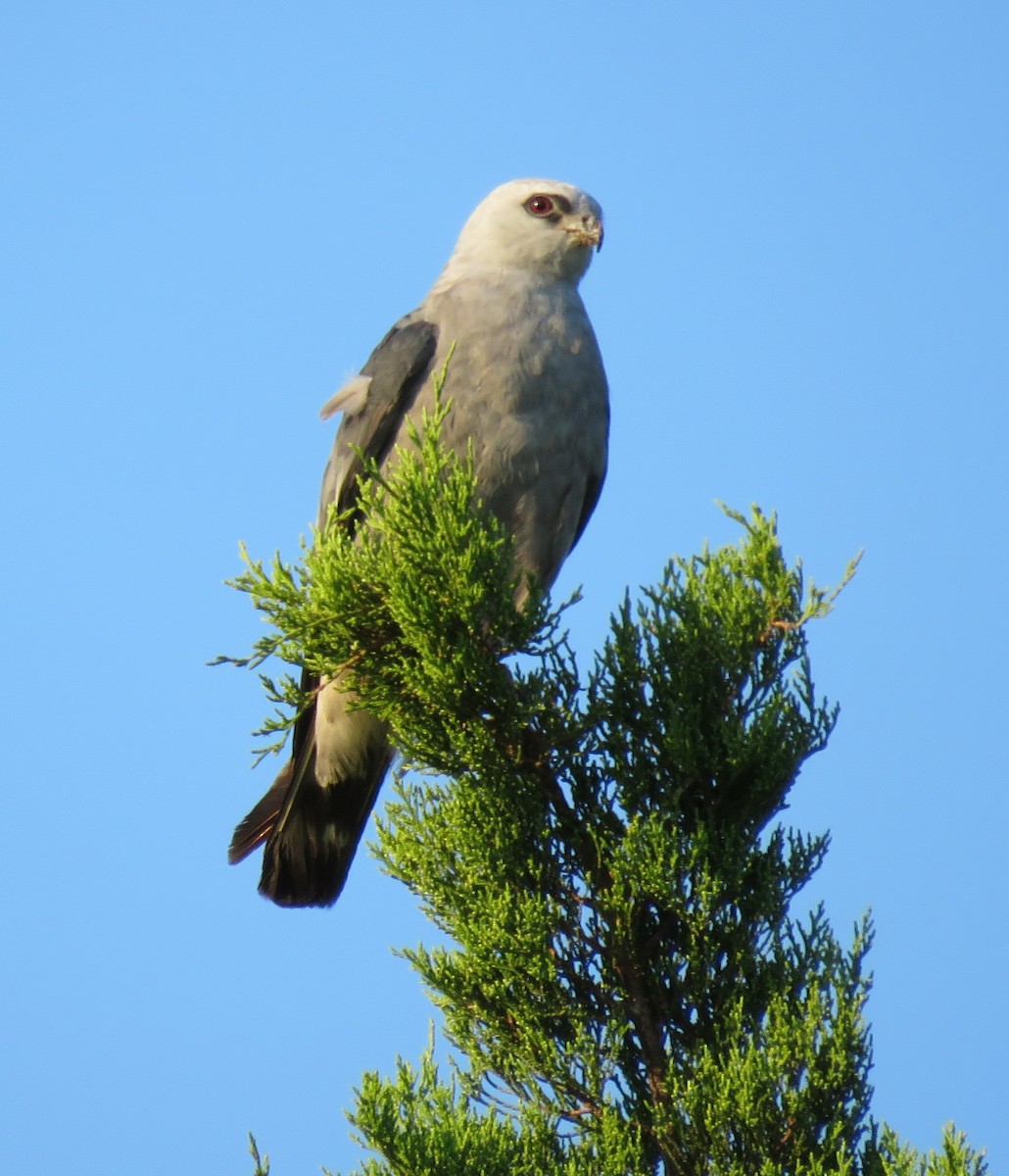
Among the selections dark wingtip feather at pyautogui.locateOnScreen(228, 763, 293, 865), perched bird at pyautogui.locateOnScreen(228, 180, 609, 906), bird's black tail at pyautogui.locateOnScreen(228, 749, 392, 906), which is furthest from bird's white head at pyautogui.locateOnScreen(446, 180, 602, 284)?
dark wingtip feather at pyautogui.locateOnScreen(228, 763, 293, 865)

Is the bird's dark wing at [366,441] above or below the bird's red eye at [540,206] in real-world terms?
below

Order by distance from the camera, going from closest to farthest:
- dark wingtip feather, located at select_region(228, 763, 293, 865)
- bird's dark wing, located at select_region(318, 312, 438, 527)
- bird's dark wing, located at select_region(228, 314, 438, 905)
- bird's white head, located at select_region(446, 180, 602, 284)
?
dark wingtip feather, located at select_region(228, 763, 293, 865) → bird's dark wing, located at select_region(228, 314, 438, 905) → bird's dark wing, located at select_region(318, 312, 438, 527) → bird's white head, located at select_region(446, 180, 602, 284)

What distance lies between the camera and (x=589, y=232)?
219 inches

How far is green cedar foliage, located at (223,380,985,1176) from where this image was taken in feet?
9.66

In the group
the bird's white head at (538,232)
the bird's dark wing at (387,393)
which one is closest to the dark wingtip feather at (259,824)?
the bird's dark wing at (387,393)

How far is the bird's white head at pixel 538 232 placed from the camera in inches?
218

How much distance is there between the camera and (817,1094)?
9.58 ft

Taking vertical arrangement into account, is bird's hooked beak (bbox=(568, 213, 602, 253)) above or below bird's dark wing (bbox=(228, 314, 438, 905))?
above

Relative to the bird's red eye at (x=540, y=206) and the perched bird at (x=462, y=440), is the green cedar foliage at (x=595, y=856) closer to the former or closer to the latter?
the perched bird at (x=462, y=440)

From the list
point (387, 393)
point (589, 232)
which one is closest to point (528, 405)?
point (387, 393)

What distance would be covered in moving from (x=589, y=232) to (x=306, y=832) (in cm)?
258

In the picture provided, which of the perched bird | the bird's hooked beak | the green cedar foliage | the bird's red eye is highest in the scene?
the bird's red eye

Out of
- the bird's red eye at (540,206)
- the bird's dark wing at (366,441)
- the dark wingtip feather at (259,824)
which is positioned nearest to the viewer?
the dark wingtip feather at (259,824)

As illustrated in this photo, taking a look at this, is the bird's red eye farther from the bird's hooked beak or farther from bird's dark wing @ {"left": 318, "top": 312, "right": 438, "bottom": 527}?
bird's dark wing @ {"left": 318, "top": 312, "right": 438, "bottom": 527}
